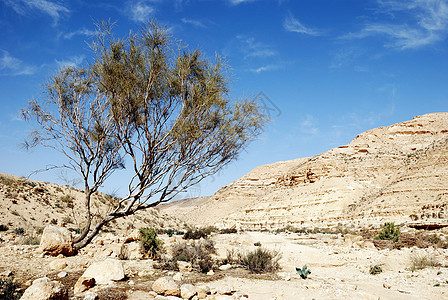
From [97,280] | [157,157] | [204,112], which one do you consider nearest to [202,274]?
[97,280]

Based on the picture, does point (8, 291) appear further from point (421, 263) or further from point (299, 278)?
point (421, 263)

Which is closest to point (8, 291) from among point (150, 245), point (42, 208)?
point (150, 245)

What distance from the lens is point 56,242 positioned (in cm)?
895

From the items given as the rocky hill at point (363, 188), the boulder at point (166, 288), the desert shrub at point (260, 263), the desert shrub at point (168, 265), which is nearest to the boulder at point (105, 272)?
the boulder at point (166, 288)

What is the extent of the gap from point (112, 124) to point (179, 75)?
3259 mm

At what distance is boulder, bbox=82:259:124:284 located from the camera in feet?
21.4

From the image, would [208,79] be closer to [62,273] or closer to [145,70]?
[145,70]

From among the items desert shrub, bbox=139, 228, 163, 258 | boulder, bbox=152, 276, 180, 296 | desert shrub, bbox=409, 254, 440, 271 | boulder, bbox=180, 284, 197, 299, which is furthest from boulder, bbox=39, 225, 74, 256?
desert shrub, bbox=409, 254, 440, 271

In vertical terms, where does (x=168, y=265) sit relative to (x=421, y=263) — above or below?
above

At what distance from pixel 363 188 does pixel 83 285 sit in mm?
40542

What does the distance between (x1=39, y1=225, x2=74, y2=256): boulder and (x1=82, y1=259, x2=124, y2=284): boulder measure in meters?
2.89

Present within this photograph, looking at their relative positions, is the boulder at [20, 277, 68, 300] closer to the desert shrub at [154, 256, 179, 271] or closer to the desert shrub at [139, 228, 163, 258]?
the desert shrub at [154, 256, 179, 271]

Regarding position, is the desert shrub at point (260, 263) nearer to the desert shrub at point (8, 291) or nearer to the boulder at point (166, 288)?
the boulder at point (166, 288)

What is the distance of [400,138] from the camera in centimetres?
5684
